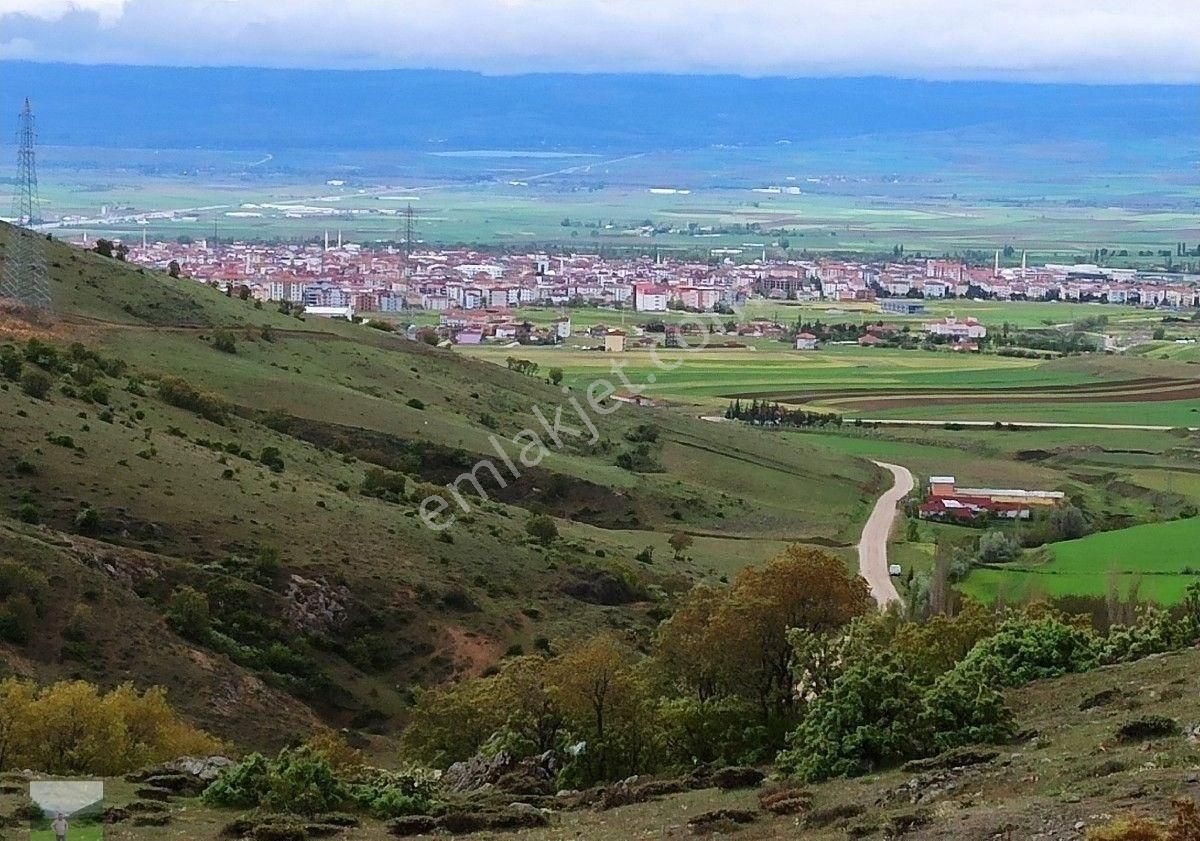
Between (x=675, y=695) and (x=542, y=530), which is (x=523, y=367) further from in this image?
(x=675, y=695)

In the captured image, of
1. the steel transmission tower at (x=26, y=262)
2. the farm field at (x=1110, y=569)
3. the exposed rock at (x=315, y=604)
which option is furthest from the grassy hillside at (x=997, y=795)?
the steel transmission tower at (x=26, y=262)

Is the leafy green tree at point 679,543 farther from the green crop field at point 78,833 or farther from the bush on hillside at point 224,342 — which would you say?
the green crop field at point 78,833

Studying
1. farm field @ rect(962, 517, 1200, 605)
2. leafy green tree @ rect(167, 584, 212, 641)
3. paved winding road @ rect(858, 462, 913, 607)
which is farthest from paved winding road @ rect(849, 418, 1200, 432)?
leafy green tree @ rect(167, 584, 212, 641)

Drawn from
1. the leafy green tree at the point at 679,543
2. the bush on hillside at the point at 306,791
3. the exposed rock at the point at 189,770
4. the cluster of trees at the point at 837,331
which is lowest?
the leafy green tree at the point at 679,543

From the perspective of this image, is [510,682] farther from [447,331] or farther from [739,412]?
[447,331]

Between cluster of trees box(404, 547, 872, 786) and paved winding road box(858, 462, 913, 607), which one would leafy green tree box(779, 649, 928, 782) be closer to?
cluster of trees box(404, 547, 872, 786)

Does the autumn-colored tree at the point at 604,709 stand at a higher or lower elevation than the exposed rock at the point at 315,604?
higher
